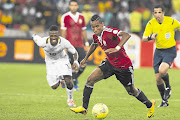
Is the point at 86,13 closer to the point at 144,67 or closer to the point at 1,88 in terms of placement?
the point at 144,67

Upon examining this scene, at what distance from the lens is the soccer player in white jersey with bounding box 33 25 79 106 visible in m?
8.77

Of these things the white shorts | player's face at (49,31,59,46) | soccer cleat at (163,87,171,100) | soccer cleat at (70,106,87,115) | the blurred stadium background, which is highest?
player's face at (49,31,59,46)

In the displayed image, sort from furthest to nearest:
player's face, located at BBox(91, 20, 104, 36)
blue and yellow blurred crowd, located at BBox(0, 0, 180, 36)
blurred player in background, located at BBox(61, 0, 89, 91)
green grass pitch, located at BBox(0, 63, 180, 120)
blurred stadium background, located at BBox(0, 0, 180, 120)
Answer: blue and yellow blurred crowd, located at BBox(0, 0, 180, 36) → blurred player in background, located at BBox(61, 0, 89, 91) → blurred stadium background, located at BBox(0, 0, 180, 120) → green grass pitch, located at BBox(0, 63, 180, 120) → player's face, located at BBox(91, 20, 104, 36)

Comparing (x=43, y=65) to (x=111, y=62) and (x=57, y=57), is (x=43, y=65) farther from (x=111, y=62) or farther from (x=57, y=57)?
(x=111, y=62)

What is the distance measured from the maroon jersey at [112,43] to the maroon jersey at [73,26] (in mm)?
4087

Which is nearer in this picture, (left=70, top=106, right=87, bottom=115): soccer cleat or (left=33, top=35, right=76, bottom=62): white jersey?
(left=70, top=106, right=87, bottom=115): soccer cleat

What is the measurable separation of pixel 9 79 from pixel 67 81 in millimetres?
6078

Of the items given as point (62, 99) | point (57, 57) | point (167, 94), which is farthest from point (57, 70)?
point (167, 94)

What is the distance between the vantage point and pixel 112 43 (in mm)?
7137

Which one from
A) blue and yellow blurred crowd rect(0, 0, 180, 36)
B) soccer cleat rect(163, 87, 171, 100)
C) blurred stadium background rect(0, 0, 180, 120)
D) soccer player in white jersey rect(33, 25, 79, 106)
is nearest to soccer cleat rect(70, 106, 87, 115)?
blurred stadium background rect(0, 0, 180, 120)

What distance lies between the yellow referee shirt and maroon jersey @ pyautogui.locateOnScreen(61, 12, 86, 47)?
3084 mm

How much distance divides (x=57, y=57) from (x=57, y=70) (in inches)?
12.3

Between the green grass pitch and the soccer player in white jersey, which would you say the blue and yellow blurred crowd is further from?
the soccer player in white jersey

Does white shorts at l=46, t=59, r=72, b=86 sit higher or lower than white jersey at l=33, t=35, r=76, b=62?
lower
